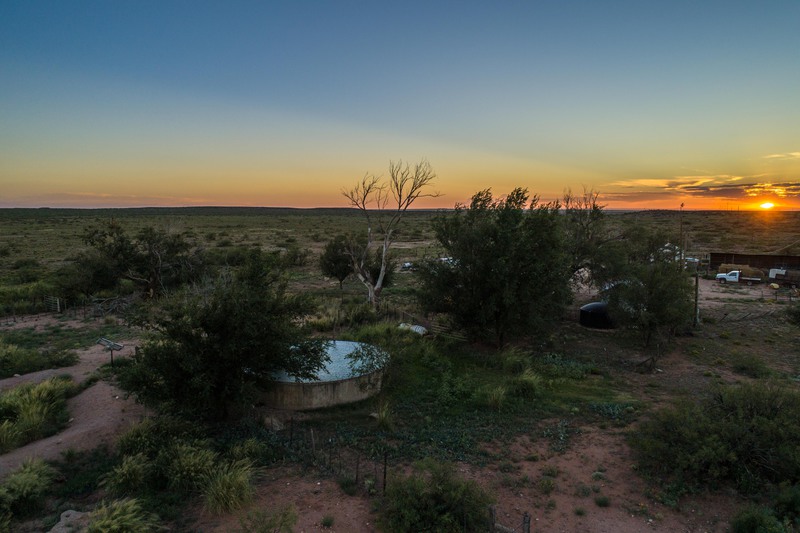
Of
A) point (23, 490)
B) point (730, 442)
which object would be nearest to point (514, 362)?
point (730, 442)

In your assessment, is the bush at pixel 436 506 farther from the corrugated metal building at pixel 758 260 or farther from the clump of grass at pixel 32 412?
the corrugated metal building at pixel 758 260

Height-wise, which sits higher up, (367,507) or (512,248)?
(512,248)

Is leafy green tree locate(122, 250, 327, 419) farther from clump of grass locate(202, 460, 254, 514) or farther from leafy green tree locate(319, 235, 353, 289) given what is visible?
leafy green tree locate(319, 235, 353, 289)

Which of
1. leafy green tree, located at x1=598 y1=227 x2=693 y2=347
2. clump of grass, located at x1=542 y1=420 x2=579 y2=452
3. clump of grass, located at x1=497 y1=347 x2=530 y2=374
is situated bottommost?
clump of grass, located at x1=542 y1=420 x2=579 y2=452

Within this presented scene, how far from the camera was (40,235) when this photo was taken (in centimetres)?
6950

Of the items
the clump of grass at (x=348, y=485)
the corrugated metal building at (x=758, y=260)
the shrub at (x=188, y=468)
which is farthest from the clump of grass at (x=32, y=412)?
the corrugated metal building at (x=758, y=260)

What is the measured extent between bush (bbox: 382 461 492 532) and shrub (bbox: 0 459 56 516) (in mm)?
6777

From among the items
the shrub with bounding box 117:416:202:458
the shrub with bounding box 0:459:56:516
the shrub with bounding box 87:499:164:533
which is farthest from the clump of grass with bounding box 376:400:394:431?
the shrub with bounding box 0:459:56:516

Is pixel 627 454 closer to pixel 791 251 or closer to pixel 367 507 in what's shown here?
pixel 367 507

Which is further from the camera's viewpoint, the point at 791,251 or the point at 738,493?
the point at 791,251

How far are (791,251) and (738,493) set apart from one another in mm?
59409

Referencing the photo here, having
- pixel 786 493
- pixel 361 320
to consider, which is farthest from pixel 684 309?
pixel 361 320

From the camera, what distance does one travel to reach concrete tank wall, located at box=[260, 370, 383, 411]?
13.3m

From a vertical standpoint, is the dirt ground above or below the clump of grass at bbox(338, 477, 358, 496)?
below
